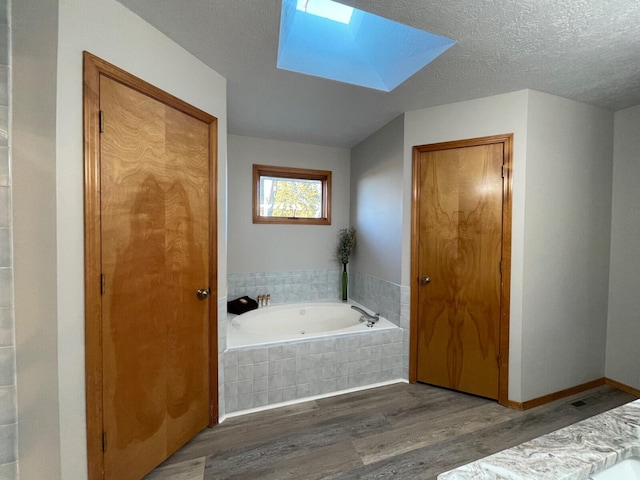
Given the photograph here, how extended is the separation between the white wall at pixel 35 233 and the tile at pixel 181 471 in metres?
0.55

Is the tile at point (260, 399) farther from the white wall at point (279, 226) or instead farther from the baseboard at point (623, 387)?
the baseboard at point (623, 387)

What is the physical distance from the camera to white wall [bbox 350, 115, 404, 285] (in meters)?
2.51

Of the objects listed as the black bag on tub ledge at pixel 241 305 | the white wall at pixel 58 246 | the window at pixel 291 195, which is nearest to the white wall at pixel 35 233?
the white wall at pixel 58 246

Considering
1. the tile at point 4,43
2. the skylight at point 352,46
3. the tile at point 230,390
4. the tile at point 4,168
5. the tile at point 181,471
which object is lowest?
the tile at point 181,471

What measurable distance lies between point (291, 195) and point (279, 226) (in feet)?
1.39

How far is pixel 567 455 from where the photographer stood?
60 centimetres

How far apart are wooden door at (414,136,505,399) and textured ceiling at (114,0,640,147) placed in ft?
1.71


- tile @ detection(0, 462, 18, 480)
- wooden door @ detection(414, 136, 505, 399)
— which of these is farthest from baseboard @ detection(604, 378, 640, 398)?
tile @ detection(0, 462, 18, 480)

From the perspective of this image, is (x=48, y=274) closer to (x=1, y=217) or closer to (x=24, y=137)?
(x=1, y=217)

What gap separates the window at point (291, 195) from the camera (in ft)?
10.4

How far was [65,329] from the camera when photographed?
109 centimetres

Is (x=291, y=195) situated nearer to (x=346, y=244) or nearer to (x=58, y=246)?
(x=346, y=244)

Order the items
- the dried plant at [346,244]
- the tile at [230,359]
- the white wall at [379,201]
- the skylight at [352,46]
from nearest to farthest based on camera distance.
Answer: the skylight at [352,46]
the tile at [230,359]
the white wall at [379,201]
the dried plant at [346,244]

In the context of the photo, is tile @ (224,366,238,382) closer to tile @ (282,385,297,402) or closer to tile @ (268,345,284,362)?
tile @ (268,345,284,362)
